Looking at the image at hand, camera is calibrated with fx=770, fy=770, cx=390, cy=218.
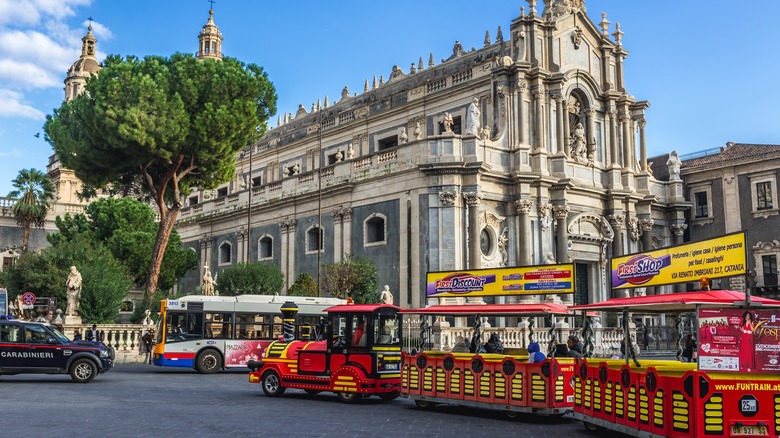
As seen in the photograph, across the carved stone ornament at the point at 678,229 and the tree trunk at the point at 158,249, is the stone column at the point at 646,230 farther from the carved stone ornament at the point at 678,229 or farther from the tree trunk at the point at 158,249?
the tree trunk at the point at 158,249

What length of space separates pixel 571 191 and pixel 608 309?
26.2m

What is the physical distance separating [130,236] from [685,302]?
135 feet

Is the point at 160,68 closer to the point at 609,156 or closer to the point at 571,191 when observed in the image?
the point at 571,191

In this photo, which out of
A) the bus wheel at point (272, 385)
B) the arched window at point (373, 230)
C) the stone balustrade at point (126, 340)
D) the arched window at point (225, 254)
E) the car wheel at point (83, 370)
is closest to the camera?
the bus wheel at point (272, 385)

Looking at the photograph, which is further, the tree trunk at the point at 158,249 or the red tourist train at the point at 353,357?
the tree trunk at the point at 158,249

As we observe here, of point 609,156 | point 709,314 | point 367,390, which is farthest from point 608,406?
point 609,156

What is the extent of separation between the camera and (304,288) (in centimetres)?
3544

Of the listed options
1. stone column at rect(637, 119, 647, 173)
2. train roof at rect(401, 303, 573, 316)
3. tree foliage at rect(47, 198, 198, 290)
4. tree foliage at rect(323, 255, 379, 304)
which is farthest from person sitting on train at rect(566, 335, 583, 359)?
tree foliage at rect(47, 198, 198, 290)

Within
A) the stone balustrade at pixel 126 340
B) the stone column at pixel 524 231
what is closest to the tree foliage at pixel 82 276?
the stone balustrade at pixel 126 340

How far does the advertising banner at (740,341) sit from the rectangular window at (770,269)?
3431cm

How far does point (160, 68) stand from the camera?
34.2 meters

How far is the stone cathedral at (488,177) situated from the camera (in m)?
34.3

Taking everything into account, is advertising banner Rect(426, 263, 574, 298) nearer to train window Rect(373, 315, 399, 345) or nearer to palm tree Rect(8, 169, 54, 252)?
train window Rect(373, 315, 399, 345)

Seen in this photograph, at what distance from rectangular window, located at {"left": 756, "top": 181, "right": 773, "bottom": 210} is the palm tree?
1896 inches
